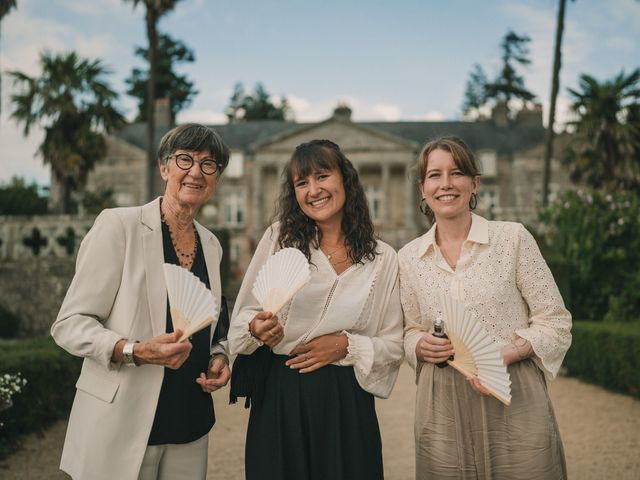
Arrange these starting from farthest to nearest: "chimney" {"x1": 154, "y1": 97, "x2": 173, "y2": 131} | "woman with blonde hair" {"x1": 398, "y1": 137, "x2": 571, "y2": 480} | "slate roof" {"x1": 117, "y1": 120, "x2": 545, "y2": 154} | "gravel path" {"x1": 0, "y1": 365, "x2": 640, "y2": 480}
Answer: "chimney" {"x1": 154, "y1": 97, "x2": 173, "y2": 131}
"slate roof" {"x1": 117, "y1": 120, "x2": 545, "y2": 154}
"gravel path" {"x1": 0, "y1": 365, "x2": 640, "y2": 480}
"woman with blonde hair" {"x1": 398, "y1": 137, "x2": 571, "y2": 480}

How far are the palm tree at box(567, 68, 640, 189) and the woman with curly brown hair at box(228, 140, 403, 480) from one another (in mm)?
19281

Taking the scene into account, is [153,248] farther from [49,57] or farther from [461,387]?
[49,57]

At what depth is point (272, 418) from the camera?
2.43m

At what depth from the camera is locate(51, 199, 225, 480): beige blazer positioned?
217 centimetres

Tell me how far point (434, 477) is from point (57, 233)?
624 inches

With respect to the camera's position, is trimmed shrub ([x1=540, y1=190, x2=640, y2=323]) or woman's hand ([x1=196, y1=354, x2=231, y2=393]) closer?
woman's hand ([x1=196, y1=354, x2=231, y2=393])

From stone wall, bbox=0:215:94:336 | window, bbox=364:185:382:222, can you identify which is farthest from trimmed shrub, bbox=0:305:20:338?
window, bbox=364:185:382:222

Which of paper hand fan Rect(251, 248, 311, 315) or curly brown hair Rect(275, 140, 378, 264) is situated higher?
curly brown hair Rect(275, 140, 378, 264)

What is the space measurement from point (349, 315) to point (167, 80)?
157 ft

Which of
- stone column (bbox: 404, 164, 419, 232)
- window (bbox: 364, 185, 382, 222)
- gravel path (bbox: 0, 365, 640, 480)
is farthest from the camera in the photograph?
window (bbox: 364, 185, 382, 222)

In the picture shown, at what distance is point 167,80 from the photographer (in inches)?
1838

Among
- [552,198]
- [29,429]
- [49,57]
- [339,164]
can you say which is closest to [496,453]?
[339,164]

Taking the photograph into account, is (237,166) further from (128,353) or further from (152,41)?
(128,353)

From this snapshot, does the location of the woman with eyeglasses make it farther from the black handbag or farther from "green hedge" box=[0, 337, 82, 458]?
"green hedge" box=[0, 337, 82, 458]
